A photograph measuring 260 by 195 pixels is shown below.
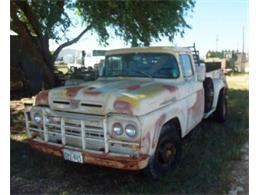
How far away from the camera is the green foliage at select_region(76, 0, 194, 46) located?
11008 mm

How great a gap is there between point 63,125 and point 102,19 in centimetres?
766

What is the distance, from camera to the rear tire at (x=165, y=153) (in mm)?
4281

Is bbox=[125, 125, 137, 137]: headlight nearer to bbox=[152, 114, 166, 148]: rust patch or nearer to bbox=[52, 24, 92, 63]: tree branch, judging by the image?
bbox=[152, 114, 166, 148]: rust patch

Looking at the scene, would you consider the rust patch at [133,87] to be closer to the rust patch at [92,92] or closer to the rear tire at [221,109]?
the rust patch at [92,92]

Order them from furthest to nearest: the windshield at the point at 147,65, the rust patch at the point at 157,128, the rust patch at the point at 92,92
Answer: the windshield at the point at 147,65 < the rust patch at the point at 92,92 < the rust patch at the point at 157,128

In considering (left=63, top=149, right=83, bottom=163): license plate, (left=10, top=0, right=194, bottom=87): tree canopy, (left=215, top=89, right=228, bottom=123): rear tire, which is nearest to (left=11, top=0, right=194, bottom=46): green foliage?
(left=10, top=0, right=194, bottom=87): tree canopy

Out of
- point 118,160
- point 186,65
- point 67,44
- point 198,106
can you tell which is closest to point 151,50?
point 186,65

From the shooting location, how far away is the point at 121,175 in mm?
4672

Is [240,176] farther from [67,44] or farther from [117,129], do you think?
[67,44]

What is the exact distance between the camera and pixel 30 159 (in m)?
5.36

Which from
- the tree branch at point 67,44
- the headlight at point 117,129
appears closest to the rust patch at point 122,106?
the headlight at point 117,129

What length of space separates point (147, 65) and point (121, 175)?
189cm
